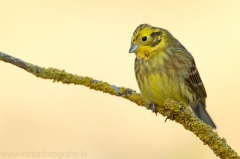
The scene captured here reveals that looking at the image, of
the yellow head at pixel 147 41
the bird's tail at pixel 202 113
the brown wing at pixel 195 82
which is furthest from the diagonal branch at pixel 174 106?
the bird's tail at pixel 202 113

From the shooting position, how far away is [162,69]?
10.4ft

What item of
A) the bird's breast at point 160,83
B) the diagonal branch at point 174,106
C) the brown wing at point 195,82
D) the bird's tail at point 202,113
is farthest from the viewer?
the bird's tail at point 202,113

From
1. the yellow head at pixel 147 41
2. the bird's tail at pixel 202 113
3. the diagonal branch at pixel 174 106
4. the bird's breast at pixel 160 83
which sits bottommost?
the diagonal branch at pixel 174 106

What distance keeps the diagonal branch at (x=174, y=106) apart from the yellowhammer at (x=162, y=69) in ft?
2.89

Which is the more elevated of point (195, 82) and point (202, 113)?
point (195, 82)

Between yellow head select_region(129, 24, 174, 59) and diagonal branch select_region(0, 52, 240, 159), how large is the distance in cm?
93

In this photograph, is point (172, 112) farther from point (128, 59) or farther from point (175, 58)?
point (128, 59)

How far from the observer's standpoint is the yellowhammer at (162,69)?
10.1 ft

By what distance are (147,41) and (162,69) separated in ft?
0.72

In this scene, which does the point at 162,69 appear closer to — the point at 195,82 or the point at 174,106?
the point at 195,82

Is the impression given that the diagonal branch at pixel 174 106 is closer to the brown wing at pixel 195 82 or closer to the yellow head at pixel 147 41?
the yellow head at pixel 147 41

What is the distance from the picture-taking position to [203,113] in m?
3.55

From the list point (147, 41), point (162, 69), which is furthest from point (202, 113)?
point (147, 41)

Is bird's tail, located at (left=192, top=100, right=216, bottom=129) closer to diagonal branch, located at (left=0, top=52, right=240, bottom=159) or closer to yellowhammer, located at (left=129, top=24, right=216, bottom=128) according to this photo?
yellowhammer, located at (left=129, top=24, right=216, bottom=128)
